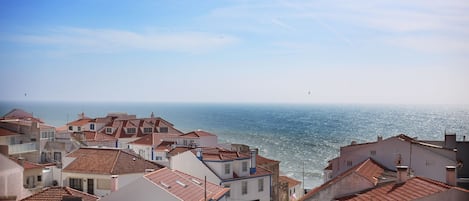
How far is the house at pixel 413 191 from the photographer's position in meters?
6.10

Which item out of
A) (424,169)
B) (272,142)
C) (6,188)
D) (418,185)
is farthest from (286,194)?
(272,142)

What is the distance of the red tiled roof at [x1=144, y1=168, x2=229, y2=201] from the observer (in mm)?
8367

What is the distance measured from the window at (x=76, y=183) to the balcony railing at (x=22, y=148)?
2554 mm

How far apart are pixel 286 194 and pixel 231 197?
196 inches

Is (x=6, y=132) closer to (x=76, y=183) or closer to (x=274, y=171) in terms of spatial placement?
(x=76, y=183)

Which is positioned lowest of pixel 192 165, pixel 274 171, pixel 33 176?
pixel 274 171

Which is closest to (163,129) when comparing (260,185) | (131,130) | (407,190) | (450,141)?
(131,130)

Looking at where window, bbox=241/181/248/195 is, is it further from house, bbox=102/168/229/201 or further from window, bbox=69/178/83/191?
house, bbox=102/168/229/201

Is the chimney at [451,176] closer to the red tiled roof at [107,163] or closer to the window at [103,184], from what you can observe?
the red tiled roof at [107,163]

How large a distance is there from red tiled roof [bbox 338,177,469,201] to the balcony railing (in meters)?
8.85

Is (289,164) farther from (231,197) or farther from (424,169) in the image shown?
(424,169)

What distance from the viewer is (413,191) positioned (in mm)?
6664

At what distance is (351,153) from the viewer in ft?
38.1

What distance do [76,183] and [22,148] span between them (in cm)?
370
